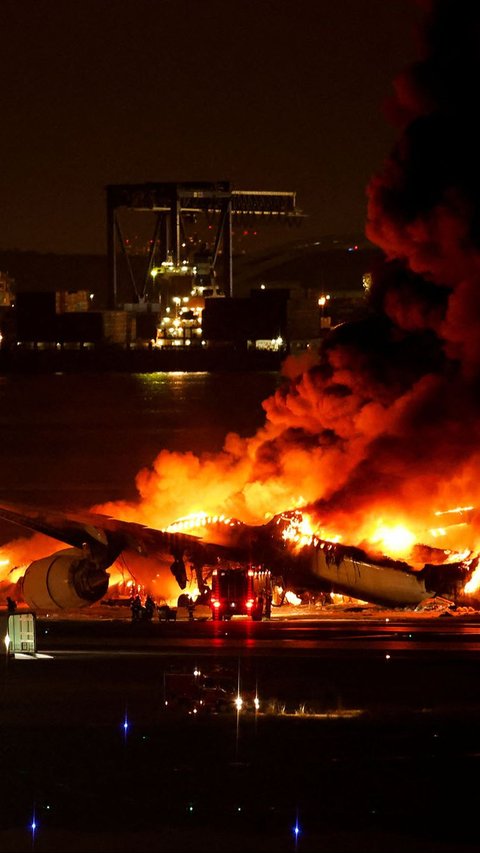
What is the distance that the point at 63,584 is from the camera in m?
42.6

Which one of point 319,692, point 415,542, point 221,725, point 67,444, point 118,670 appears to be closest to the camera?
point 221,725

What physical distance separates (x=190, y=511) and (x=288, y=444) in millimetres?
3878

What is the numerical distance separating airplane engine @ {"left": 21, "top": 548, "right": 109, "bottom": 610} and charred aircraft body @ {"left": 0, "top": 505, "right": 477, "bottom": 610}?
0.03 m

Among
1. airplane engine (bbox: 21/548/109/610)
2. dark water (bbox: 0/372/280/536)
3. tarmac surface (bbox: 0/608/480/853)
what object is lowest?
dark water (bbox: 0/372/280/536)

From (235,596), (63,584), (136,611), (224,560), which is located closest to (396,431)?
(224,560)

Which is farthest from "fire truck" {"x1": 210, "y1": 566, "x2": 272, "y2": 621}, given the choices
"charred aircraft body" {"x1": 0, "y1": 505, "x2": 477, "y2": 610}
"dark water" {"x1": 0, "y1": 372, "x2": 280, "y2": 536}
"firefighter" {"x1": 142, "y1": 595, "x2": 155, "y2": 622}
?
"dark water" {"x1": 0, "y1": 372, "x2": 280, "y2": 536}

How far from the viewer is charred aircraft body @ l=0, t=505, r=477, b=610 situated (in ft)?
137

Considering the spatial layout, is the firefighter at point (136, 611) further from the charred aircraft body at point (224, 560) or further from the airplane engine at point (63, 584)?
the charred aircraft body at point (224, 560)

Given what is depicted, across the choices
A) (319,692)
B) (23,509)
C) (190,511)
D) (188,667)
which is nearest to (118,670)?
(188,667)

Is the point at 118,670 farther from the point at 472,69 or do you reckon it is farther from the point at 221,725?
the point at 472,69

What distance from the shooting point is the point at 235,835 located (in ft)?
54.2

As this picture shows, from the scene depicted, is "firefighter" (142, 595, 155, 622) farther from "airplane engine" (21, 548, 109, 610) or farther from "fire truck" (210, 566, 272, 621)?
"airplane engine" (21, 548, 109, 610)

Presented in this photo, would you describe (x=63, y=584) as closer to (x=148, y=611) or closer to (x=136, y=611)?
(x=148, y=611)

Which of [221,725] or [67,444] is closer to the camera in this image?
[221,725]
